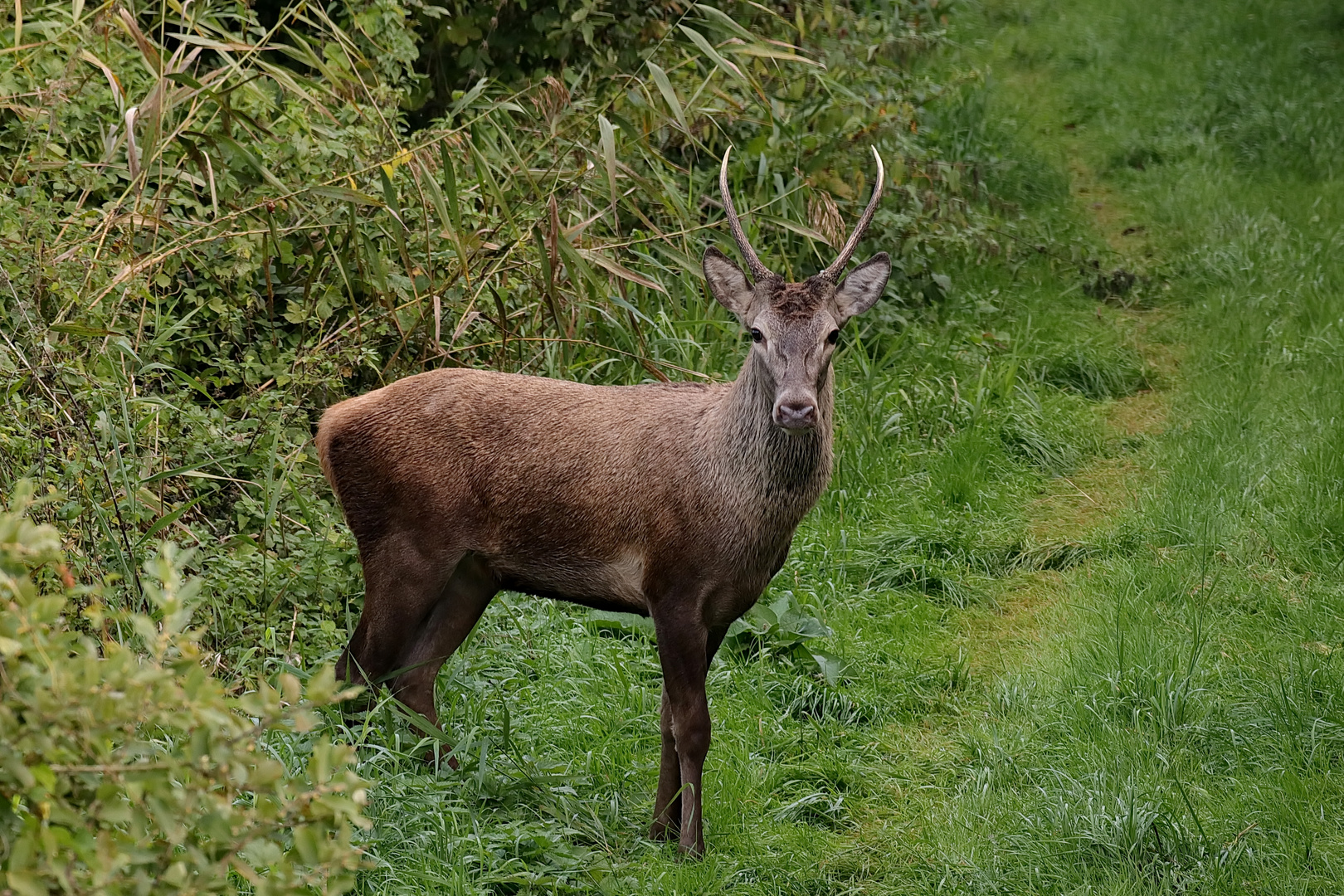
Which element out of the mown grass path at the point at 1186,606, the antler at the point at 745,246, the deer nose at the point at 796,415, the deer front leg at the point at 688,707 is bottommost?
the mown grass path at the point at 1186,606

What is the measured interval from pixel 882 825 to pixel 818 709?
82cm

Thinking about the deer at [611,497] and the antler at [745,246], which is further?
the antler at [745,246]

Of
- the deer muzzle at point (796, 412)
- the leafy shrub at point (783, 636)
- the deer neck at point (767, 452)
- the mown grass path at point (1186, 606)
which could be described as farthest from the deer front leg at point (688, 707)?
the leafy shrub at point (783, 636)

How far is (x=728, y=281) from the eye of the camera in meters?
4.98

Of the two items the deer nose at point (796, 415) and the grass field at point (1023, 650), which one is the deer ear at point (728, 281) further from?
the grass field at point (1023, 650)

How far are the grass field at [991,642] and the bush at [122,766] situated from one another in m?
0.71

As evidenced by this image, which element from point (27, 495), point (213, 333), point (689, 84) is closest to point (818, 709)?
point (213, 333)

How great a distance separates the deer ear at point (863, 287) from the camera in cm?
493

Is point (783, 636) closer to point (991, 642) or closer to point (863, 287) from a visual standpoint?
point (991, 642)

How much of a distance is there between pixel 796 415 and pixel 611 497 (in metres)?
0.79

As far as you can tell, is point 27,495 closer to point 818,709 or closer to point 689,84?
point 818,709

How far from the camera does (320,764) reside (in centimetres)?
242

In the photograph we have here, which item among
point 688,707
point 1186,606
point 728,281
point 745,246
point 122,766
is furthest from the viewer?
point 1186,606

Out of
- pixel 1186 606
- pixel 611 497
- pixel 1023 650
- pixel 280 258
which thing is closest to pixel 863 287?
pixel 611 497
